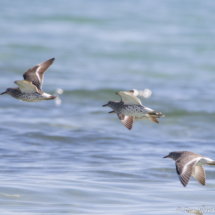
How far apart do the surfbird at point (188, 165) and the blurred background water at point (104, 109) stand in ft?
1.46

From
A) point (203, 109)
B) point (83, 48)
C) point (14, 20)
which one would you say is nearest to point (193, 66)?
point (83, 48)

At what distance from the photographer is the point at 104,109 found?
13672mm

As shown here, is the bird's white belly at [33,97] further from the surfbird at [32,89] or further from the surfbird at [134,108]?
the surfbird at [134,108]

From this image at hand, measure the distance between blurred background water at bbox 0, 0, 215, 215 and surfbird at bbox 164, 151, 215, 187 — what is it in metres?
0.45

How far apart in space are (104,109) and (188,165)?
873 centimetres

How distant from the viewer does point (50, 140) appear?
32.8 ft

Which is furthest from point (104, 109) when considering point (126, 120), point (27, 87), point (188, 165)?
point (188, 165)

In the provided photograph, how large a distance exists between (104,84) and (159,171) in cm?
922

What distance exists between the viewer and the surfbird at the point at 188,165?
477cm

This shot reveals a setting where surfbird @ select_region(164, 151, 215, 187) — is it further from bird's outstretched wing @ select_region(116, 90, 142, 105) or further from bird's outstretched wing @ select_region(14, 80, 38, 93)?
bird's outstretched wing @ select_region(14, 80, 38, 93)

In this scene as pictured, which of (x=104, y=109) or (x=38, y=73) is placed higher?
(x=38, y=73)

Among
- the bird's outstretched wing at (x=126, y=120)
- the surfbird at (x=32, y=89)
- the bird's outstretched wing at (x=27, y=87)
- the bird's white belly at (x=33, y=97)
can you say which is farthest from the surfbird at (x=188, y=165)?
the bird's outstretched wing at (x=27, y=87)

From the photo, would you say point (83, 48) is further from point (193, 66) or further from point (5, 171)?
point (5, 171)

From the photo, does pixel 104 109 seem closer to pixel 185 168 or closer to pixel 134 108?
pixel 134 108
